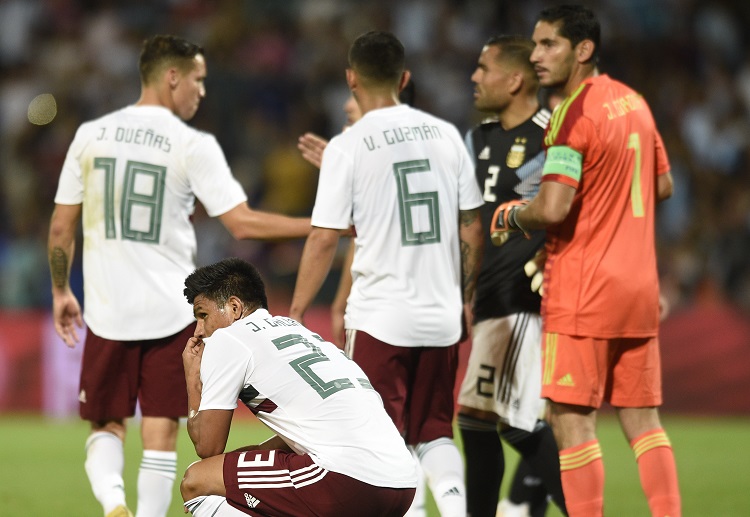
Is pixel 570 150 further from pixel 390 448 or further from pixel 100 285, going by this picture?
pixel 100 285

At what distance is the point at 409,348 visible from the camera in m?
5.67

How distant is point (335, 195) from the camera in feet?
18.6

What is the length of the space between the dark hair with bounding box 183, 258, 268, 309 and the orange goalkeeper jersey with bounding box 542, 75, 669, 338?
138cm

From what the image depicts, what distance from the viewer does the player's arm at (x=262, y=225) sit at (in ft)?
20.0

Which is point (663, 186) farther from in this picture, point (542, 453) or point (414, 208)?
point (542, 453)

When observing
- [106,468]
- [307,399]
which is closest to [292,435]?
[307,399]

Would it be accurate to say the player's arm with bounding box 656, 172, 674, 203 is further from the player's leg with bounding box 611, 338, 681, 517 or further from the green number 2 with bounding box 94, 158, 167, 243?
the green number 2 with bounding box 94, 158, 167, 243

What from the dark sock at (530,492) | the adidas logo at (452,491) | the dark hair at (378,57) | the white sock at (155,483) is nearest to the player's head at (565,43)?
the dark hair at (378,57)

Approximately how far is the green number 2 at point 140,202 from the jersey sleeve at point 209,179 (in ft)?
0.52

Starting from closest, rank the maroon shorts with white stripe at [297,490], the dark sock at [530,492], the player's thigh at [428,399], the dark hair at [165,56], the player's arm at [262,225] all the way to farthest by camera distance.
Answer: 1. the maroon shorts with white stripe at [297,490]
2. the player's thigh at [428,399]
3. the player's arm at [262,225]
4. the dark hair at [165,56]
5. the dark sock at [530,492]

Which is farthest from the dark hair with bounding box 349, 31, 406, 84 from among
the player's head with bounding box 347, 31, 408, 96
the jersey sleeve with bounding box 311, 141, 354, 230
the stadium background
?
the stadium background

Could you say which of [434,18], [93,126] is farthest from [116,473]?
[434,18]

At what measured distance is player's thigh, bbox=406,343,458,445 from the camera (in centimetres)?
572

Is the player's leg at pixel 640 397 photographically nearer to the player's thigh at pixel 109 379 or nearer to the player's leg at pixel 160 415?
the player's leg at pixel 160 415
